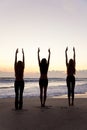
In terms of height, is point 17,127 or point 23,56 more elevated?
point 23,56

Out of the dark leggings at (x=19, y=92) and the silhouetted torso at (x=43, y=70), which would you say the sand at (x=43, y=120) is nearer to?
the dark leggings at (x=19, y=92)

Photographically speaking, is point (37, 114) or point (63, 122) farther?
point (37, 114)

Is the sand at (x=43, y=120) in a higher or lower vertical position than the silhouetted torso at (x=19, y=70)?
lower

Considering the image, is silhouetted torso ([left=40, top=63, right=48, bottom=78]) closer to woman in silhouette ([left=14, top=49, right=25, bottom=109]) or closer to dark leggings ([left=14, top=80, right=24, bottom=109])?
woman in silhouette ([left=14, top=49, right=25, bottom=109])

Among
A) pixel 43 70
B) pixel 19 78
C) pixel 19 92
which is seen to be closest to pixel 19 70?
pixel 19 78

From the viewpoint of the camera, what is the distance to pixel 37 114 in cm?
1234

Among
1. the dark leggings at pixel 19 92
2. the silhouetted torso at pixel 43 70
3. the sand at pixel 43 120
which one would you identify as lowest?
the sand at pixel 43 120

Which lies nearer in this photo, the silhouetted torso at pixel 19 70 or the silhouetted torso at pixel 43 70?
the silhouetted torso at pixel 19 70

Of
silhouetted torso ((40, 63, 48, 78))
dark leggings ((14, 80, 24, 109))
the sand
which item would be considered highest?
silhouetted torso ((40, 63, 48, 78))

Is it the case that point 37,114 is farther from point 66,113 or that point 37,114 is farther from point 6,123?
point 6,123

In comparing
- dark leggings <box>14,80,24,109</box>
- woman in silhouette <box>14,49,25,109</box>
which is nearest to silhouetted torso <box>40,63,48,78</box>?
woman in silhouette <box>14,49,25,109</box>

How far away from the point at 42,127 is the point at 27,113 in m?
3.03

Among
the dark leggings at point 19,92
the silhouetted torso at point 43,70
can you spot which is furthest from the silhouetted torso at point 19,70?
the silhouetted torso at point 43,70

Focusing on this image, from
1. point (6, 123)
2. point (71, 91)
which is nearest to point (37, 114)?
point (6, 123)
